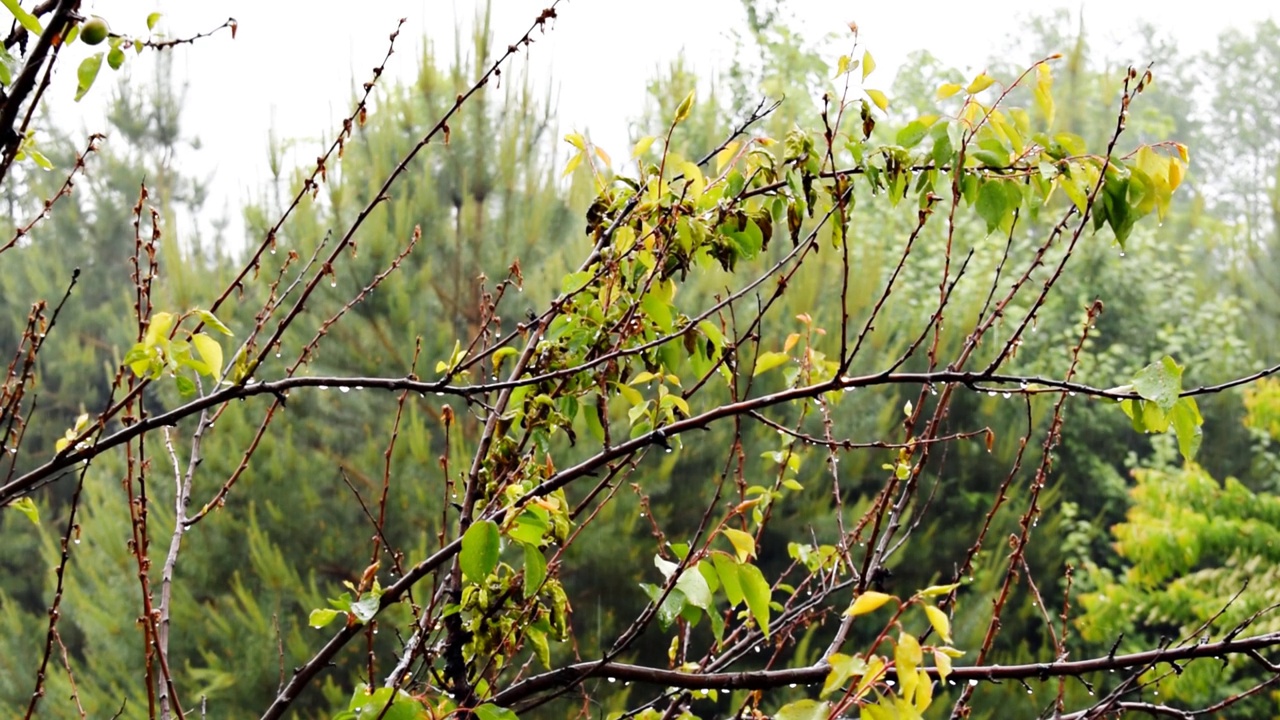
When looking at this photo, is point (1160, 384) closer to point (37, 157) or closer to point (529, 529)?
point (529, 529)

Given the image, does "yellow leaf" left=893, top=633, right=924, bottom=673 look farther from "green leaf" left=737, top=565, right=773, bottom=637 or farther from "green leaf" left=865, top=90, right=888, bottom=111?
"green leaf" left=865, top=90, right=888, bottom=111

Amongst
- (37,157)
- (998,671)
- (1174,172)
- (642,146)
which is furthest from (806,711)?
(37,157)

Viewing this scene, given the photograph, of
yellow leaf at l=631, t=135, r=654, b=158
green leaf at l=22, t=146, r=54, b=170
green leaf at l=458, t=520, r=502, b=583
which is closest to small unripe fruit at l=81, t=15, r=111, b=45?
green leaf at l=22, t=146, r=54, b=170

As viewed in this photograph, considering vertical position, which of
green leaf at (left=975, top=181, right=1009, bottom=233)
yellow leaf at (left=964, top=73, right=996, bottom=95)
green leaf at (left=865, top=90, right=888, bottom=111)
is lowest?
green leaf at (left=975, top=181, right=1009, bottom=233)

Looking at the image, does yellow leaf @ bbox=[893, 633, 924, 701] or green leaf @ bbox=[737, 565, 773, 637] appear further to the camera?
green leaf @ bbox=[737, 565, 773, 637]

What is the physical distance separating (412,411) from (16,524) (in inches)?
274

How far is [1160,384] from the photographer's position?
3.24ft

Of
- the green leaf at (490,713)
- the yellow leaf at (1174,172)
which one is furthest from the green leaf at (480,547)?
the yellow leaf at (1174,172)

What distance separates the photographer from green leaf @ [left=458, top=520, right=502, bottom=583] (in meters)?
1.01

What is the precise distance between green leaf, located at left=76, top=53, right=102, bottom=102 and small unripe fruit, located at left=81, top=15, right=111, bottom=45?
4 centimetres

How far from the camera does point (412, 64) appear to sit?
6273mm

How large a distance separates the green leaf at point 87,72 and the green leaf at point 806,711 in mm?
850

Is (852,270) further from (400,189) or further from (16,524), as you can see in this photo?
(16,524)

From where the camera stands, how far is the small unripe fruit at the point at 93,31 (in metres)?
0.99
